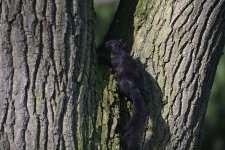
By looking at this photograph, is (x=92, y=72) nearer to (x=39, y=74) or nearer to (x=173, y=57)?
(x=39, y=74)

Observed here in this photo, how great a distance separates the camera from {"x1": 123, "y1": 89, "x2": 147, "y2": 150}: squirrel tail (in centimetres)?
307

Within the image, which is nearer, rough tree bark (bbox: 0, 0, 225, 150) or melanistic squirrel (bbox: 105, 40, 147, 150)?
rough tree bark (bbox: 0, 0, 225, 150)

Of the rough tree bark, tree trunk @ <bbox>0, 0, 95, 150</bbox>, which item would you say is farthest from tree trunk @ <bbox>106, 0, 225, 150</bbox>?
tree trunk @ <bbox>0, 0, 95, 150</bbox>

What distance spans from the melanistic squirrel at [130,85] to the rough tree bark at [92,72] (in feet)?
0.17

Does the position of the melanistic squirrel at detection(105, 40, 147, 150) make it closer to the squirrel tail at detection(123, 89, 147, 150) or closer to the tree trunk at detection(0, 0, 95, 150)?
the squirrel tail at detection(123, 89, 147, 150)

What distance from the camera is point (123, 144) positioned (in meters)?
3.11

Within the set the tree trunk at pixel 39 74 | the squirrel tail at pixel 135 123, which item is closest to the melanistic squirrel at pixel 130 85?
the squirrel tail at pixel 135 123

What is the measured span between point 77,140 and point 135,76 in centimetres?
46

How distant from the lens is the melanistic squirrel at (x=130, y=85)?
308 cm

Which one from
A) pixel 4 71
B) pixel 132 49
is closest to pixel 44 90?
pixel 4 71

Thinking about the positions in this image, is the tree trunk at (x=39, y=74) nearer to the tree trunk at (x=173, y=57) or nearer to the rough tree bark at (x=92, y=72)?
the rough tree bark at (x=92, y=72)

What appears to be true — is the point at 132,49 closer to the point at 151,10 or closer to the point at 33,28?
the point at 151,10

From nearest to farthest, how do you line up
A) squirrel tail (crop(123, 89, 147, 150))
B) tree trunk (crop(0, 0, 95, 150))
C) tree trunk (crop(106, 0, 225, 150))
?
tree trunk (crop(0, 0, 95, 150)) < squirrel tail (crop(123, 89, 147, 150)) < tree trunk (crop(106, 0, 225, 150))

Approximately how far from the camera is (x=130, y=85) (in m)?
Answer: 3.12
